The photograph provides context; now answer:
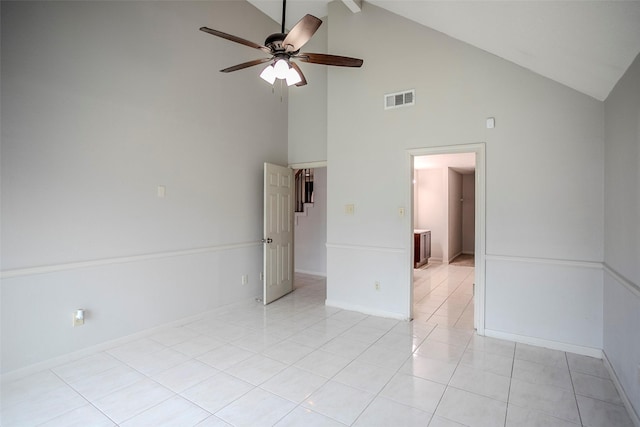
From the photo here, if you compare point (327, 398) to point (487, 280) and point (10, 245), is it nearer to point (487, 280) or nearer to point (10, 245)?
point (487, 280)

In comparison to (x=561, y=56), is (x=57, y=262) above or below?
below

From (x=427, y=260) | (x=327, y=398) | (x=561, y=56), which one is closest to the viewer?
(x=327, y=398)

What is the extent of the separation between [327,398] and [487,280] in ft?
7.10

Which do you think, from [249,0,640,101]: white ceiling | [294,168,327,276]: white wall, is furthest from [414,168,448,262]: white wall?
[249,0,640,101]: white ceiling

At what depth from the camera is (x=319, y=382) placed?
2436 millimetres

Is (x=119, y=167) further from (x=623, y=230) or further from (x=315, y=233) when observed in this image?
(x=623, y=230)

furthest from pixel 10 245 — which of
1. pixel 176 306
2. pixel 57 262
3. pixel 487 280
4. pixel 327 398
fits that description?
pixel 487 280

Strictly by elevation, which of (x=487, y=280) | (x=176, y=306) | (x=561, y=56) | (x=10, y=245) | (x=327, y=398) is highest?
(x=561, y=56)

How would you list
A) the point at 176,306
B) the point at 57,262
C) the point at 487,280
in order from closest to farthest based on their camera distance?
the point at 57,262 → the point at 487,280 → the point at 176,306

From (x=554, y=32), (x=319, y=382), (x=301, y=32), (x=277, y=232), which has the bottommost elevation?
(x=319, y=382)

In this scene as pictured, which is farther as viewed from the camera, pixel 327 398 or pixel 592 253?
pixel 592 253

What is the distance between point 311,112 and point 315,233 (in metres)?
2.62

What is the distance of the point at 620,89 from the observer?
7.61 feet

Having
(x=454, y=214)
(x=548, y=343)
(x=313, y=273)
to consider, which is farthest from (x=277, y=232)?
(x=454, y=214)
